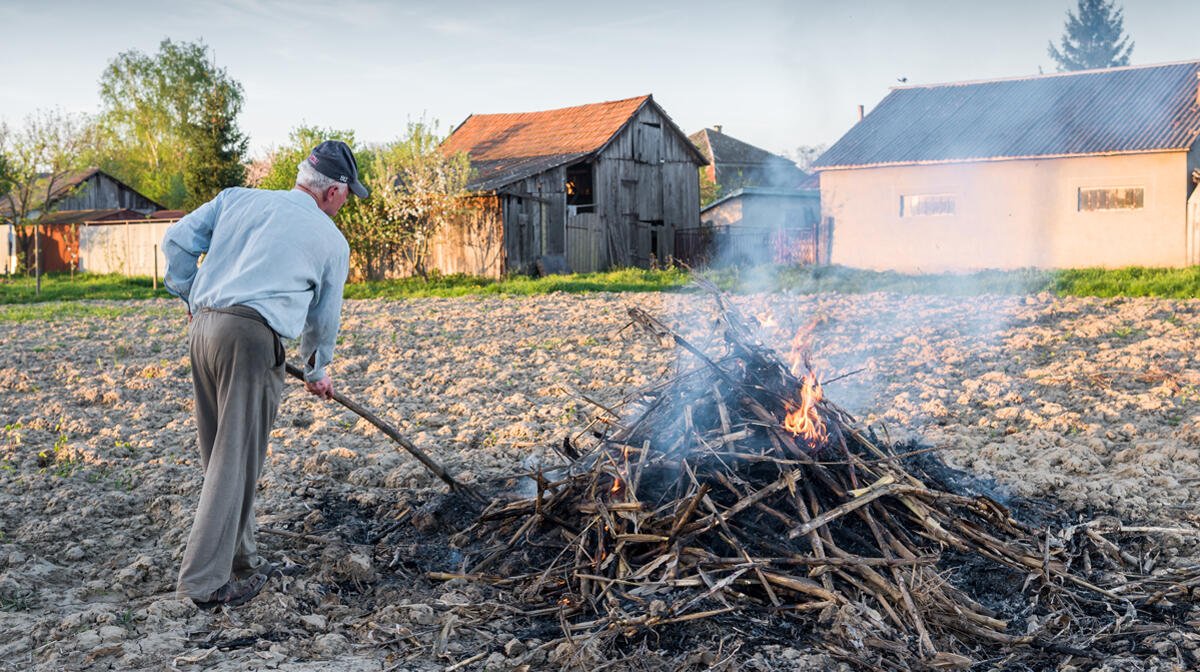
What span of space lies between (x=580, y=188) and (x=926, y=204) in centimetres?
1026

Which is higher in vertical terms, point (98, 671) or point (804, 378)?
point (804, 378)

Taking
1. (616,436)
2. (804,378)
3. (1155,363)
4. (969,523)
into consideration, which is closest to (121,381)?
(616,436)

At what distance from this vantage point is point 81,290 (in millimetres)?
24281

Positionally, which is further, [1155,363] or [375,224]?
[375,224]

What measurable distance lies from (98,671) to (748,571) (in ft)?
8.28

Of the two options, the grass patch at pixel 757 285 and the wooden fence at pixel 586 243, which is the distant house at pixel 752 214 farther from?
the wooden fence at pixel 586 243

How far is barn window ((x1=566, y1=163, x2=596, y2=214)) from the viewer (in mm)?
27516

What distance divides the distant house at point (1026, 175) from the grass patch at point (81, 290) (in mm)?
17098

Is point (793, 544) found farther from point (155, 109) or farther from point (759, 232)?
point (155, 109)

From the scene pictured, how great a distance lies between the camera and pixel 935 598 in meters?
3.94

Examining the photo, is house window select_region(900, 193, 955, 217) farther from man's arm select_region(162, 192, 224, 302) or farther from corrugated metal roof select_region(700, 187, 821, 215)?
man's arm select_region(162, 192, 224, 302)

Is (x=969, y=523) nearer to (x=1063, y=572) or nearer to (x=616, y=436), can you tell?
(x=1063, y=572)

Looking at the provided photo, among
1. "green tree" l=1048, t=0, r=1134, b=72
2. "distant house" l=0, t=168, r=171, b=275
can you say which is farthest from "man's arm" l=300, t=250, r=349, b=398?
"green tree" l=1048, t=0, r=1134, b=72

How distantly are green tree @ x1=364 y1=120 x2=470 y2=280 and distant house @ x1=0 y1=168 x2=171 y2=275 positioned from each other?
9.32 meters
